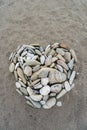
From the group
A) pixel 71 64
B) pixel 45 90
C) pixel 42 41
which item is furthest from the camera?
pixel 42 41

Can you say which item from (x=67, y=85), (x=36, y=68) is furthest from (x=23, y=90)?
(x=67, y=85)

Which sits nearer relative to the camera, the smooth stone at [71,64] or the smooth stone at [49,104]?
the smooth stone at [49,104]

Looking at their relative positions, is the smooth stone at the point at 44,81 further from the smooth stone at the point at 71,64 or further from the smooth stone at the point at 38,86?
the smooth stone at the point at 71,64

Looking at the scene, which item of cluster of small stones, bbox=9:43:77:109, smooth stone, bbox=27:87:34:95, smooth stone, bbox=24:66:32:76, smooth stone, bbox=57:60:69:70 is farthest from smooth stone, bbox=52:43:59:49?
smooth stone, bbox=27:87:34:95

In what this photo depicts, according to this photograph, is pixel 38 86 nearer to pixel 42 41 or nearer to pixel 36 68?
pixel 36 68

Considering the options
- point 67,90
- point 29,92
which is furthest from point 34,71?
point 67,90

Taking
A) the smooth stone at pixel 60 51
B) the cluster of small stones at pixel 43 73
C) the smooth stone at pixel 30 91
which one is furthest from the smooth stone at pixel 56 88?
the smooth stone at pixel 60 51
